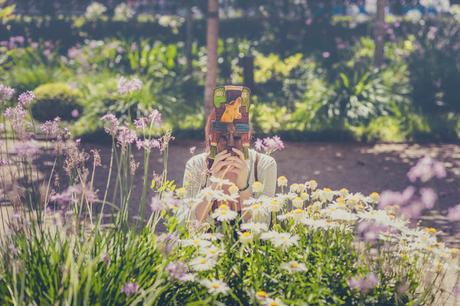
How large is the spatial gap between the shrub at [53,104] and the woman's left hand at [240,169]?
→ 8.64 metres

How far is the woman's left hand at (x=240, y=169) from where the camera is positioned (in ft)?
13.3

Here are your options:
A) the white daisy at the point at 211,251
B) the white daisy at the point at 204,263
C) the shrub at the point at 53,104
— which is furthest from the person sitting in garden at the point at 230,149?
the shrub at the point at 53,104

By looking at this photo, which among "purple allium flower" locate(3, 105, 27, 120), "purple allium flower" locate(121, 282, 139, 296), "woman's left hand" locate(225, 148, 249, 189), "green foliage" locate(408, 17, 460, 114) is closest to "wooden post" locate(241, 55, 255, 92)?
"green foliage" locate(408, 17, 460, 114)

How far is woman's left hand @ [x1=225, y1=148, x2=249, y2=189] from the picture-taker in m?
4.06

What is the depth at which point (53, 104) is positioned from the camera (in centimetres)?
1233

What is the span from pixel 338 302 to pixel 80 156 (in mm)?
1355

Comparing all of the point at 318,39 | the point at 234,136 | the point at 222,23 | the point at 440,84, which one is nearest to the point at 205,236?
the point at 234,136

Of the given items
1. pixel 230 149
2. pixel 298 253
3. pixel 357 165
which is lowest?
pixel 357 165

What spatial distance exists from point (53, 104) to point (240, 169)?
8.90 metres

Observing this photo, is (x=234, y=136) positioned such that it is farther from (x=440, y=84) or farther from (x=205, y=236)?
(x=440, y=84)

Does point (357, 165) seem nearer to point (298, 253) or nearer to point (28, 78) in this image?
point (298, 253)

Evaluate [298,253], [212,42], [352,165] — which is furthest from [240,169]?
[212,42]

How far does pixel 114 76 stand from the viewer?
14.1 meters

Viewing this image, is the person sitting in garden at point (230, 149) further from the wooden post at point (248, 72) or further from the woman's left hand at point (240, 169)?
the wooden post at point (248, 72)
